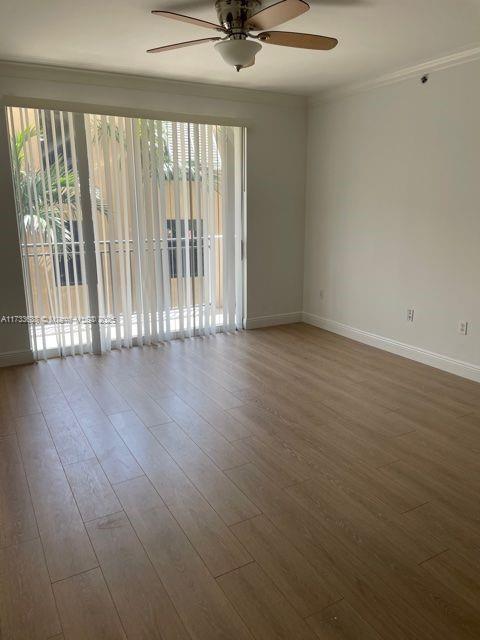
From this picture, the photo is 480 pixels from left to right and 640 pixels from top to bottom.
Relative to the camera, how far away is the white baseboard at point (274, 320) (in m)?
5.47

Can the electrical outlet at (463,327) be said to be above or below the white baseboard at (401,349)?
above

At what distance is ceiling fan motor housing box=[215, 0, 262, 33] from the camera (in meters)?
2.59

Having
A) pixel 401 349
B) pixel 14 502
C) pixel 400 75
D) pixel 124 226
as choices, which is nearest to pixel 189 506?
pixel 14 502

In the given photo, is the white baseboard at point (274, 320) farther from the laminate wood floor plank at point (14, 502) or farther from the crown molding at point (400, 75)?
the laminate wood floor plank at point (14, 502)

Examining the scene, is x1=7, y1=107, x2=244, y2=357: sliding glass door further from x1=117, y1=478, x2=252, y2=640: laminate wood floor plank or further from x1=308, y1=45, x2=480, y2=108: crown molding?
x1=117, y1=478, x2=252, y2=640: laminate wood floor plank

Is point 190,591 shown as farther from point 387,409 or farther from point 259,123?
point 259,123

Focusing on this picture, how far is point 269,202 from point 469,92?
2.20m

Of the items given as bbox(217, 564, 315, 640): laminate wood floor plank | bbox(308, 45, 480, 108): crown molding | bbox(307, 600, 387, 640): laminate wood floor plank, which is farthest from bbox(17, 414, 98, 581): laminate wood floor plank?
bbox(308, 45, 480, 108): crown molding

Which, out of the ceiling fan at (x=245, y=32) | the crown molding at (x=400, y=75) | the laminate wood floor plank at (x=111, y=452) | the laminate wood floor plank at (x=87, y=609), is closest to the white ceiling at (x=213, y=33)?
the crown molding at (x=400, y=75)

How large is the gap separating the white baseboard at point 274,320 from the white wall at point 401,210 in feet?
1.12

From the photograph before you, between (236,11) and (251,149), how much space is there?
96.2 inches

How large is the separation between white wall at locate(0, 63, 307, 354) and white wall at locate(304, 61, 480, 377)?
0.24 metres

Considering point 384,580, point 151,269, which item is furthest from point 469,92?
point 384,580

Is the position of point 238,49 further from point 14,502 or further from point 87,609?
point 87,609
